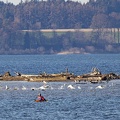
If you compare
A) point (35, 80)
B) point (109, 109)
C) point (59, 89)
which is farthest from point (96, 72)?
point (109, 109)

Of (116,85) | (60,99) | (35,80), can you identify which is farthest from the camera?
(35,80)

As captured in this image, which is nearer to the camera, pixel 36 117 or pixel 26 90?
pixel 36 117

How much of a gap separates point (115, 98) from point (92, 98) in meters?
2.21

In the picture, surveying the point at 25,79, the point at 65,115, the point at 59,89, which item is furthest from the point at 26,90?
the point at 65,115

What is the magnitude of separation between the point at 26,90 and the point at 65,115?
2523 cm

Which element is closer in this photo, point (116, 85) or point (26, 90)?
point (26, 90)

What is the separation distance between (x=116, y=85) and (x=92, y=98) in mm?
17115

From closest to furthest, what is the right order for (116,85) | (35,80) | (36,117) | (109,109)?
(36,117) → (109,109) → (116,85) → (35,80)

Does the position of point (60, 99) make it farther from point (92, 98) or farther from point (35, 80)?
point (35, 80)

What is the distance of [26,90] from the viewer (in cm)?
9200

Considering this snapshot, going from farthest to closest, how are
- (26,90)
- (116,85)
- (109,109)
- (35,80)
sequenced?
(35,80) < (116,85) < (26,90) < (109,109)

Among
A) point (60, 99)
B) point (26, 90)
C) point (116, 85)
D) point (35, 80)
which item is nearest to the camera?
point (60, 99)

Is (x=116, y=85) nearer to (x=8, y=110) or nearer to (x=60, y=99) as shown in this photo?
(x=60, y=99)

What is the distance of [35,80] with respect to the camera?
352 feet
